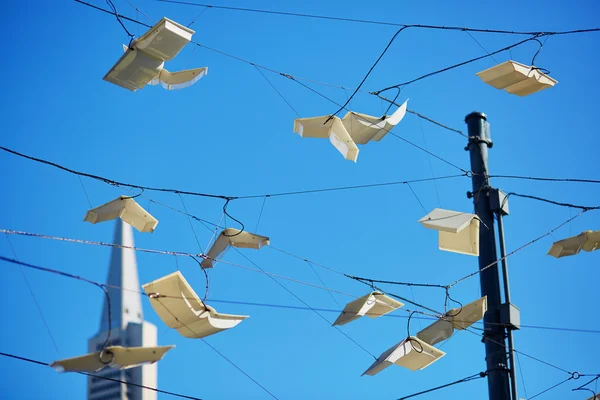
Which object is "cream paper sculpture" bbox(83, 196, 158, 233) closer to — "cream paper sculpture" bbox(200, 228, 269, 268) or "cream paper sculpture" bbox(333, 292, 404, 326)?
"cream paper sculpture" bbox(200, 228, 269, 268)

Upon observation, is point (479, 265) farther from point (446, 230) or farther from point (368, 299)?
point (368, 299)

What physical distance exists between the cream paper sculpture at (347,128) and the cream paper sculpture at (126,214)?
2.08 metres

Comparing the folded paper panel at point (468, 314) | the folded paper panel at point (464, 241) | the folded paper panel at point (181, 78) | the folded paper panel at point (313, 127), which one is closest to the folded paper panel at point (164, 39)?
the folded paper panel at point (181, 78)

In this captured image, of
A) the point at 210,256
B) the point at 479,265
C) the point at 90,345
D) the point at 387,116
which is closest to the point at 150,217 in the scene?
the point at 210,256

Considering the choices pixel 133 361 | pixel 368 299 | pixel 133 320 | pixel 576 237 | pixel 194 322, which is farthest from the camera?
pixel 133 320

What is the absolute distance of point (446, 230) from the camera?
1059 cm

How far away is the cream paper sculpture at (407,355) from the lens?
9.98 m

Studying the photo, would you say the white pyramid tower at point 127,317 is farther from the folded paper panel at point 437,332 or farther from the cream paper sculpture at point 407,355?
the cream paper sculpture at point 407,355

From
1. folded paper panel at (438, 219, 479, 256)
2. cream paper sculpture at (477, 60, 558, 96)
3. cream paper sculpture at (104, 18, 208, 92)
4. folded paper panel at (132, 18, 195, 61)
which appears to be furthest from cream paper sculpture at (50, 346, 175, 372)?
cream paper sculpture at (477, 60, 558, 96)

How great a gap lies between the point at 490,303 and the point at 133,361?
440cm

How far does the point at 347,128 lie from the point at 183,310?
2945 mm

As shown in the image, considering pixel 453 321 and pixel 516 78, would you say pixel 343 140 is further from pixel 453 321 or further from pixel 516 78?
pixel 453 321

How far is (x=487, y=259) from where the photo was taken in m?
10.9

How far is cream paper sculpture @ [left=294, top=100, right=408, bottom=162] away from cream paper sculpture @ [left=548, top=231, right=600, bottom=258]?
2.87 m
